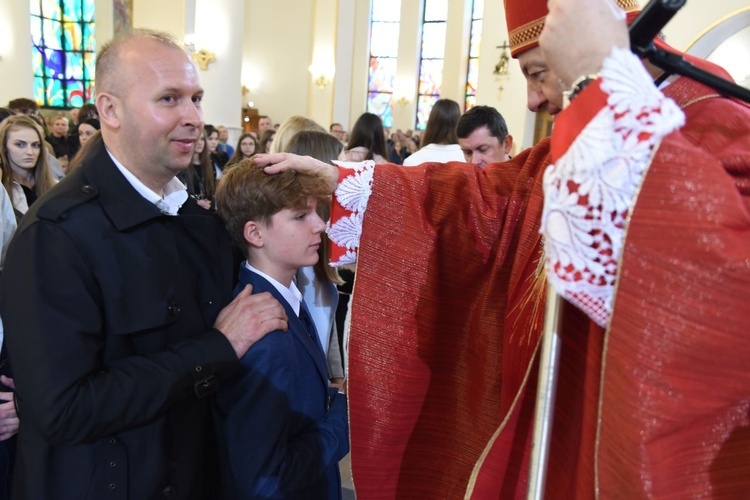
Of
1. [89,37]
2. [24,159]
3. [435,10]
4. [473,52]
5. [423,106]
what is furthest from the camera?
[423,106]

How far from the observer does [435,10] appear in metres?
19.0

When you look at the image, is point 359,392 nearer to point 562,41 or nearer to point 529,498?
point 529,498

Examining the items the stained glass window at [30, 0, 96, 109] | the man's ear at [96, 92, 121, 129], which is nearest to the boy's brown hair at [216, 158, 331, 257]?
the man's ear at [96, 92, 121, 129]

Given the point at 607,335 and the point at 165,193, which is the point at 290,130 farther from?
the point at 607,335

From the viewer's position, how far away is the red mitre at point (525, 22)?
1.49m

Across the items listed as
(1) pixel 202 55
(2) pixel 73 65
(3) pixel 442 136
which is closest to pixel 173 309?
(3) pixel 442 136

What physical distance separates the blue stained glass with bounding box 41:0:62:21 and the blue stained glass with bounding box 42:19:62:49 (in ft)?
0.39

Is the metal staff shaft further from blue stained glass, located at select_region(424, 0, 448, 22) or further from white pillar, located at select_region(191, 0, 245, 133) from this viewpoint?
blue stained glass, located at select_region(424, 0, 448, 22)

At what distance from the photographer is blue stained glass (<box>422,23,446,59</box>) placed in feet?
62.2

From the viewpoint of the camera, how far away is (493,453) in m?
1.36

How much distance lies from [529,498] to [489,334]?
619 mm

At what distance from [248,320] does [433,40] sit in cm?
1873

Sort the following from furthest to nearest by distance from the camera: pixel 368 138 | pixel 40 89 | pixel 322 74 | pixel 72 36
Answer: pixel 322 74 < pixel 72 36 < pixel 40 89 < pixel 368 138

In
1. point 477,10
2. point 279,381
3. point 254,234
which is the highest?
point 477,10
